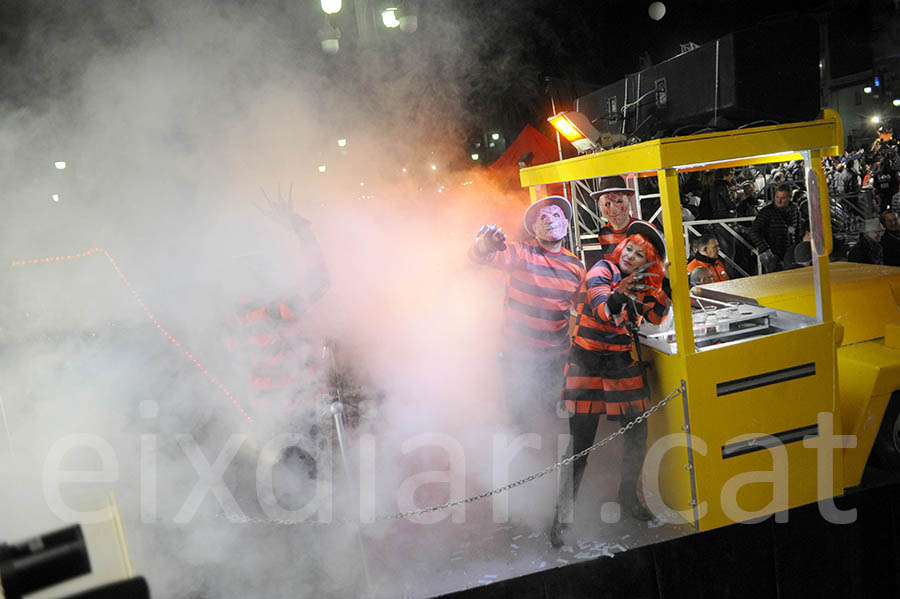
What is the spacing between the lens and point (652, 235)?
312cm

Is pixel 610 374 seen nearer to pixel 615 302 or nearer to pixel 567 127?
pixel 615 302

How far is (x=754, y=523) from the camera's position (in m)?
2.88

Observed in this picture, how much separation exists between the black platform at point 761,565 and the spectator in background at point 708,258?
9.04ft

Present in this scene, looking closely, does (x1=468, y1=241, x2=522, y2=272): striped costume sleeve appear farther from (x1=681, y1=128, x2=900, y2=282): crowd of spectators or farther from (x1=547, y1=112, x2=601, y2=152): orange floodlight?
(x1=681, y1=128, x2=900, y2=282): crowd of spectators

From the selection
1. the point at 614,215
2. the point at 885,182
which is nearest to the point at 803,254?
the point at 614,215

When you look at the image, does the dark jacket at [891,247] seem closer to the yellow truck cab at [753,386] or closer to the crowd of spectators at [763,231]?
the crowd of spectators at [763,231]

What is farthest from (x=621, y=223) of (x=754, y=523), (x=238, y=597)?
(x=238, y=597)

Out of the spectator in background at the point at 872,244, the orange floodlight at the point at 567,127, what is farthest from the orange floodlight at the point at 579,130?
the spectator in background at the point at 872,244

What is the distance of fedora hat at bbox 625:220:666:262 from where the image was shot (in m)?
3.08

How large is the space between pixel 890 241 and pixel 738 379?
5.02m

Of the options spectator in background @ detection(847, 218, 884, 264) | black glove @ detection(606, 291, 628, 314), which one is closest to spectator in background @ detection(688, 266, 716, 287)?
black glove @ detection(606, 291, 628, 314)

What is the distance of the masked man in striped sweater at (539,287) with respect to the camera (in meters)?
3.49

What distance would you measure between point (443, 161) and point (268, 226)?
4274mm

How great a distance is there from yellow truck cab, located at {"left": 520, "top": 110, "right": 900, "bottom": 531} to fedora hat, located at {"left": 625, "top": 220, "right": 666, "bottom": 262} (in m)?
0.24
